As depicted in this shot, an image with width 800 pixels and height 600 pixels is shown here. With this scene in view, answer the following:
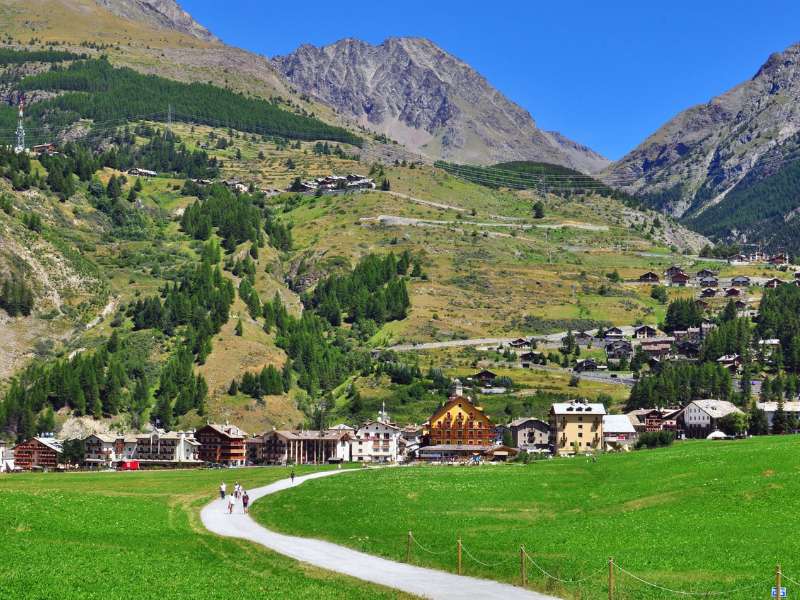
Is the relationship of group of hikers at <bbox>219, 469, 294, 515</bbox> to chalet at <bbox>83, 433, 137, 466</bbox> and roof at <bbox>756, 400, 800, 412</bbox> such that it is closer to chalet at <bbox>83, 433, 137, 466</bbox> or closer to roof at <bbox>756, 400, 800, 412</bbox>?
chalet at <bbox>83, 433, 137, 466</bbox>

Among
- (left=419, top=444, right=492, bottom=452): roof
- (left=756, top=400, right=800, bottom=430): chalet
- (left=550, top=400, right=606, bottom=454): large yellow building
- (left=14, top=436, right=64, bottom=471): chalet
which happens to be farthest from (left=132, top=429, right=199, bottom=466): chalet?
(left=756, top=400, right=800, bottom=430): chalet

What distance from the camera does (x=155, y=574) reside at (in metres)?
47.1

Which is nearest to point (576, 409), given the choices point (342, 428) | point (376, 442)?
point (376, 442)

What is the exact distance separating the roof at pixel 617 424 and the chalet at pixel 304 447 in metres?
39.2

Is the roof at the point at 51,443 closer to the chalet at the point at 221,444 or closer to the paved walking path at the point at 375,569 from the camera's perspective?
the chalet at the point at 221,444

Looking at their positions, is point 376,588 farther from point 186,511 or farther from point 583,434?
point 583,434

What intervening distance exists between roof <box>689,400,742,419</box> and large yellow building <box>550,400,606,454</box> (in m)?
16.7

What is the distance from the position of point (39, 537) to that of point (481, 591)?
72.2ft

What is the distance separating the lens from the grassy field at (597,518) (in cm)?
4850

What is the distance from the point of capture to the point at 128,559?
50625 mm

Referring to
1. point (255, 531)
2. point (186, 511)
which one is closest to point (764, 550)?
point (255, 531)

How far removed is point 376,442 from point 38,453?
165 feet

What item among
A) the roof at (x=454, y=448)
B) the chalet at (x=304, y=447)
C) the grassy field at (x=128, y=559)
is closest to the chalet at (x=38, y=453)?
the chalet at (x=304, y=447)

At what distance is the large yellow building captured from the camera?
170625mm
